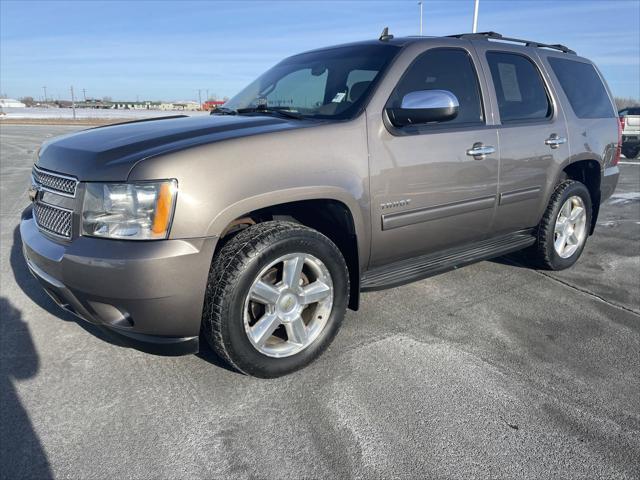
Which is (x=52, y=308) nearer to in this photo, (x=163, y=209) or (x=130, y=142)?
(x=130, y=142)

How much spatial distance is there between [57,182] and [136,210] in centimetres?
69

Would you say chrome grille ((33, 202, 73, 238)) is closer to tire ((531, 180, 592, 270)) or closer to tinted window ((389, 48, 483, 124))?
tinted window ((389, 48, 483, 124))

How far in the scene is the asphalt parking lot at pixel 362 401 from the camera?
6.88 ft

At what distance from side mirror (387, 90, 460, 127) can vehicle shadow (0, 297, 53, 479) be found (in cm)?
256

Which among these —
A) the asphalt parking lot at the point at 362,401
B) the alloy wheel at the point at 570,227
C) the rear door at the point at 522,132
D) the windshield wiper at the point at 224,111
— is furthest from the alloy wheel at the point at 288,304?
the alloy wheel at the point at 570,227

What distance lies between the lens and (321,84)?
3451 millimetres

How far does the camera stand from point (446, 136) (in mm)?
3275

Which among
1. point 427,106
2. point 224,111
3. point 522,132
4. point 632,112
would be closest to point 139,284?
point 427,106

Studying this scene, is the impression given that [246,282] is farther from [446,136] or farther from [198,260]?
[446,136]

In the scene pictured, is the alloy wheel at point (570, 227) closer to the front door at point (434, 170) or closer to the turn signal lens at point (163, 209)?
the front door at point (434, 170)

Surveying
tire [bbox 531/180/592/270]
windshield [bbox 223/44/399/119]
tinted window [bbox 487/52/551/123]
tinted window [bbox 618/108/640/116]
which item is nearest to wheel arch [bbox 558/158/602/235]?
tire [bbox 531/180/592/270]

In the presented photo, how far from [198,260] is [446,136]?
1.90m

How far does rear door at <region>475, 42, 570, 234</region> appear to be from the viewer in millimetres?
3727

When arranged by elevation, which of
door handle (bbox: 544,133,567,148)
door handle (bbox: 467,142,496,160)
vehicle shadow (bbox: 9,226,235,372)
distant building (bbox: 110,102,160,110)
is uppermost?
distant building (bbox: 110,102,160,110)
